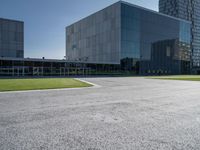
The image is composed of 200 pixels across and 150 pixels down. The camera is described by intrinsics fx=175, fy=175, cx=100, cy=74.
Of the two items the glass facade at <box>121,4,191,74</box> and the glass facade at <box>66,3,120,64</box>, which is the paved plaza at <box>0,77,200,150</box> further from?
the glass facade at <box>121,4,191,74</box>

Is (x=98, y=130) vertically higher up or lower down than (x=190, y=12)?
lower down

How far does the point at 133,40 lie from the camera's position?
57719 mm

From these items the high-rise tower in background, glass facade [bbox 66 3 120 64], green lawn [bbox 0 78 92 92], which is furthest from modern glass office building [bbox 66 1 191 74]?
the high-rise tower in background

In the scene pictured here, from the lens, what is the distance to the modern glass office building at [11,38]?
51.5m

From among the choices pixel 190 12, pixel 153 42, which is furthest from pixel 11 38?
pixel 190 12

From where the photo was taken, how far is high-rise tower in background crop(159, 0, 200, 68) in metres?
118

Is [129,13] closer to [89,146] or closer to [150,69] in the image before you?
[150,69]

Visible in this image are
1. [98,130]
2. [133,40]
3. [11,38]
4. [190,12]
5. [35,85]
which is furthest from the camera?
[190,12]

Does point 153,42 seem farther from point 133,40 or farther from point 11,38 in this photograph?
point 11,38

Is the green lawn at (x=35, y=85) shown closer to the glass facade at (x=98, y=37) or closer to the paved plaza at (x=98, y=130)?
the paved plaza at (x=98, y=130)

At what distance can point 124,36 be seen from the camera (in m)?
55.6

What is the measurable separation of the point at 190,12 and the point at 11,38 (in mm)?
120370

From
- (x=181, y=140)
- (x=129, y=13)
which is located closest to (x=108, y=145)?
(x=181, y=140)

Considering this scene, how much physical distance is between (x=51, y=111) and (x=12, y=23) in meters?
55.0
